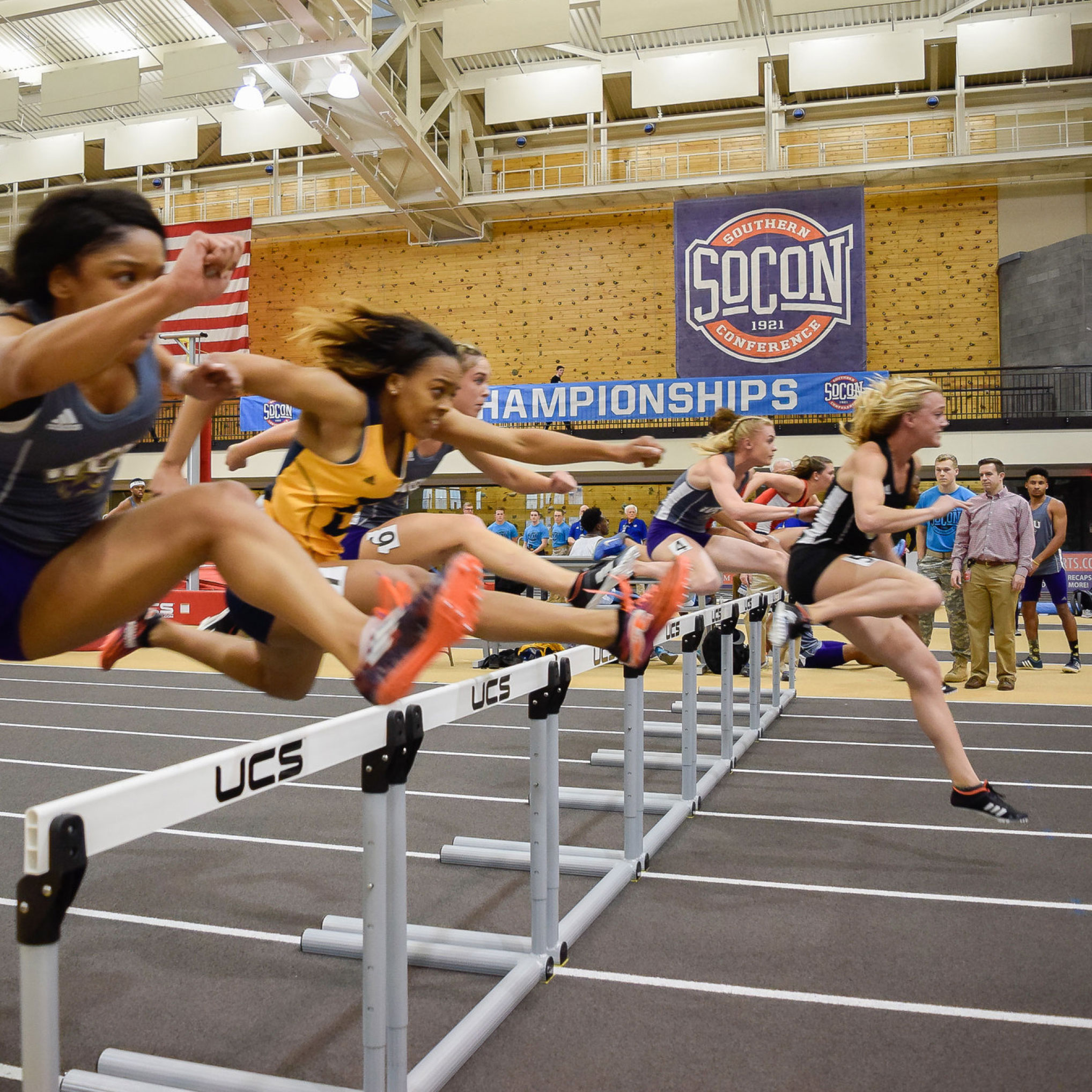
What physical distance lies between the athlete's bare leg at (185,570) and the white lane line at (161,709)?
15.3 feet

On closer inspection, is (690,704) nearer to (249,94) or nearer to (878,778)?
(878,778)

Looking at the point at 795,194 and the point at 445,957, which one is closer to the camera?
the point at 445,957

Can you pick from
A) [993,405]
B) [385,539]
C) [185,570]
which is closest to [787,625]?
[385,539]

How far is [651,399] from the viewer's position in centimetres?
1470

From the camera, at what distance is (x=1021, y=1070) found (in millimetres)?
2135

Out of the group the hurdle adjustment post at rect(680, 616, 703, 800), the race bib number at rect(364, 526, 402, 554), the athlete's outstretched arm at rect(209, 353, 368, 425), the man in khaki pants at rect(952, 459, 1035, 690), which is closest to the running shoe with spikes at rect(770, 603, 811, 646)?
the hurdle adjustment post at rect(680, 616, 703, 800)

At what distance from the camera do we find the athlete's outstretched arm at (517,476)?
296 cm

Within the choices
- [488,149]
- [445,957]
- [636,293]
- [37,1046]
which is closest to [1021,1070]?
[445,957]

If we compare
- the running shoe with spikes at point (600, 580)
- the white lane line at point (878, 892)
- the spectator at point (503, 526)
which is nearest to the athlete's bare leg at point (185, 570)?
the running shoe with spikes at point (600, 580)

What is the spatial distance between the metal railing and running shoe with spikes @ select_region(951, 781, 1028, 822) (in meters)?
11.6

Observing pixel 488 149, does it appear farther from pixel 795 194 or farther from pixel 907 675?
pixel 907 675

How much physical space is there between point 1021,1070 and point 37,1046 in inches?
79.6

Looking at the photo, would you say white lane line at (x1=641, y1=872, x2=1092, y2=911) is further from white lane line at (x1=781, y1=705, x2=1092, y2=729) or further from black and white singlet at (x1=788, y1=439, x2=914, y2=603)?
white lane line at (x1=781, y1=705, x2=1092, y2=729)

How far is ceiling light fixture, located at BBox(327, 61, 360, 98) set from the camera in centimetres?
1166
